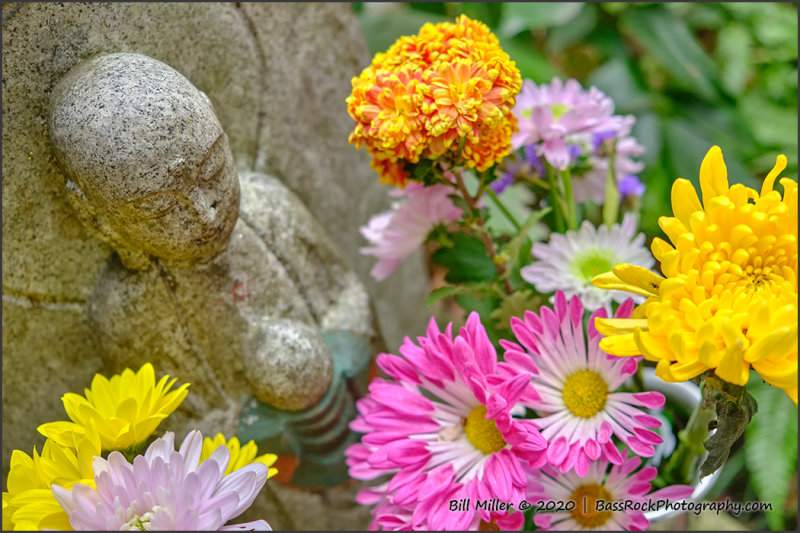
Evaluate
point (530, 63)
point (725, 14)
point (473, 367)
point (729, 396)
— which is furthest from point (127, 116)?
point (725, 14)

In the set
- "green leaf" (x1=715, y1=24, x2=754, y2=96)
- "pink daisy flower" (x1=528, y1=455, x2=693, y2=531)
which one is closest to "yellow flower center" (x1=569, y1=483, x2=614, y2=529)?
"pink daisy flower" (x1=528, y1=455, x2=693, y2=531)

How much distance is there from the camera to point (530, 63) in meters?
1.18

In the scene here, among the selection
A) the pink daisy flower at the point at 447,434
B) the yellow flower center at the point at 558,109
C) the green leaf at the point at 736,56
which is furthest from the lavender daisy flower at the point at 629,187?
the green leaf at the point at 736,56

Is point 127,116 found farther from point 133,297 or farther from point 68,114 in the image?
point 133,297

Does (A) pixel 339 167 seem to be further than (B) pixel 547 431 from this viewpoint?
Yes

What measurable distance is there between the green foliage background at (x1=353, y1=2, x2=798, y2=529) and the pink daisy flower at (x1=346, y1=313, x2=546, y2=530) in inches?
18.7

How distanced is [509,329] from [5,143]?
468 millimetres

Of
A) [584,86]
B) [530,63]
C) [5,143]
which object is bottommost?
[584,86]

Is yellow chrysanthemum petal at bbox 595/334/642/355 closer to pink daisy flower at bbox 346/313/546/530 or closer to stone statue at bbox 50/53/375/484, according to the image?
pink daisy flower at bbox 346/313/546/530

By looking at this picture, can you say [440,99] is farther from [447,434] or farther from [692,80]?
[692,80]

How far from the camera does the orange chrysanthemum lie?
1.72 ft

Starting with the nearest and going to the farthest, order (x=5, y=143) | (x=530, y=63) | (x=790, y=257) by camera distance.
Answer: (x=790, y=257)
(x=5, y=143)
(x=530, y=63)

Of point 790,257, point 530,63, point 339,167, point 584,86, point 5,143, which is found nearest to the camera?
point 790,257

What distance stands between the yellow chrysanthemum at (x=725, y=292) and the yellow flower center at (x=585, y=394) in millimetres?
97
